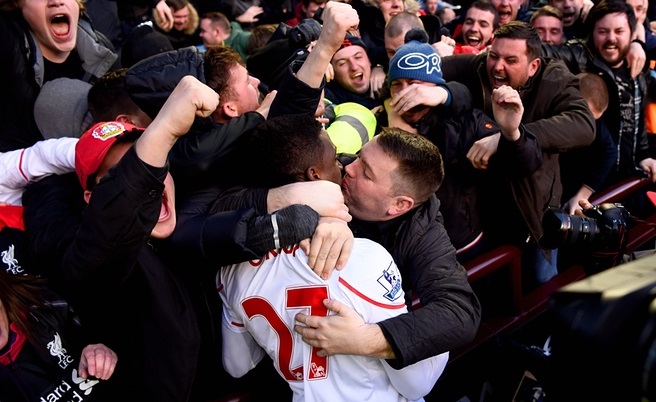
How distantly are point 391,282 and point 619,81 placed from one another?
125 inches

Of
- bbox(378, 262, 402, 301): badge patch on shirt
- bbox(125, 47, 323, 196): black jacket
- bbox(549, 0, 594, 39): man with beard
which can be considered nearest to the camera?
bbox(378, 262, 402, 301): badge patch on shirt

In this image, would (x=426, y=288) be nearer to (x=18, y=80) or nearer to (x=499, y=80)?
(x=499, y=80)

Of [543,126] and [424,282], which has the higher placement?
[543,126]

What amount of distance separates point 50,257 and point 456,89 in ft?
6.65

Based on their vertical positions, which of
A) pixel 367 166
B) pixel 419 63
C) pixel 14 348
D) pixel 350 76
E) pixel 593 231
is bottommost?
pixel 14 348

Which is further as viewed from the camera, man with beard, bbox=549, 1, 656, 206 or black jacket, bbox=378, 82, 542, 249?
man with beard, bbox=549, 1, 656, 206

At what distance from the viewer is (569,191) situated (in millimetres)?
4172

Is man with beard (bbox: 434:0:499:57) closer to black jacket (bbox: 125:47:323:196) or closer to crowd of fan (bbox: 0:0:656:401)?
crowd of fan (bbox: 0:0:656:401)

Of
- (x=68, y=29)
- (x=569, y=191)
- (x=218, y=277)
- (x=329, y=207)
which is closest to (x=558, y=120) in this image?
(x=569, y=191)

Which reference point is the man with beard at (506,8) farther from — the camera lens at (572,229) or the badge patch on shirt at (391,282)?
the badge patch on shirt at (391,282)

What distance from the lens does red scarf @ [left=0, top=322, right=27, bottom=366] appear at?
1723mm

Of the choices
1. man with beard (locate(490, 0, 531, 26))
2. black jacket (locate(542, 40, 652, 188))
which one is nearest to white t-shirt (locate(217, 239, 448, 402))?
black jacket (locate(542, 40, 652, 188))

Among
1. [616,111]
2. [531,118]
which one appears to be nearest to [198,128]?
[531,118]

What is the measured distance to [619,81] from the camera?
13.8 feet
